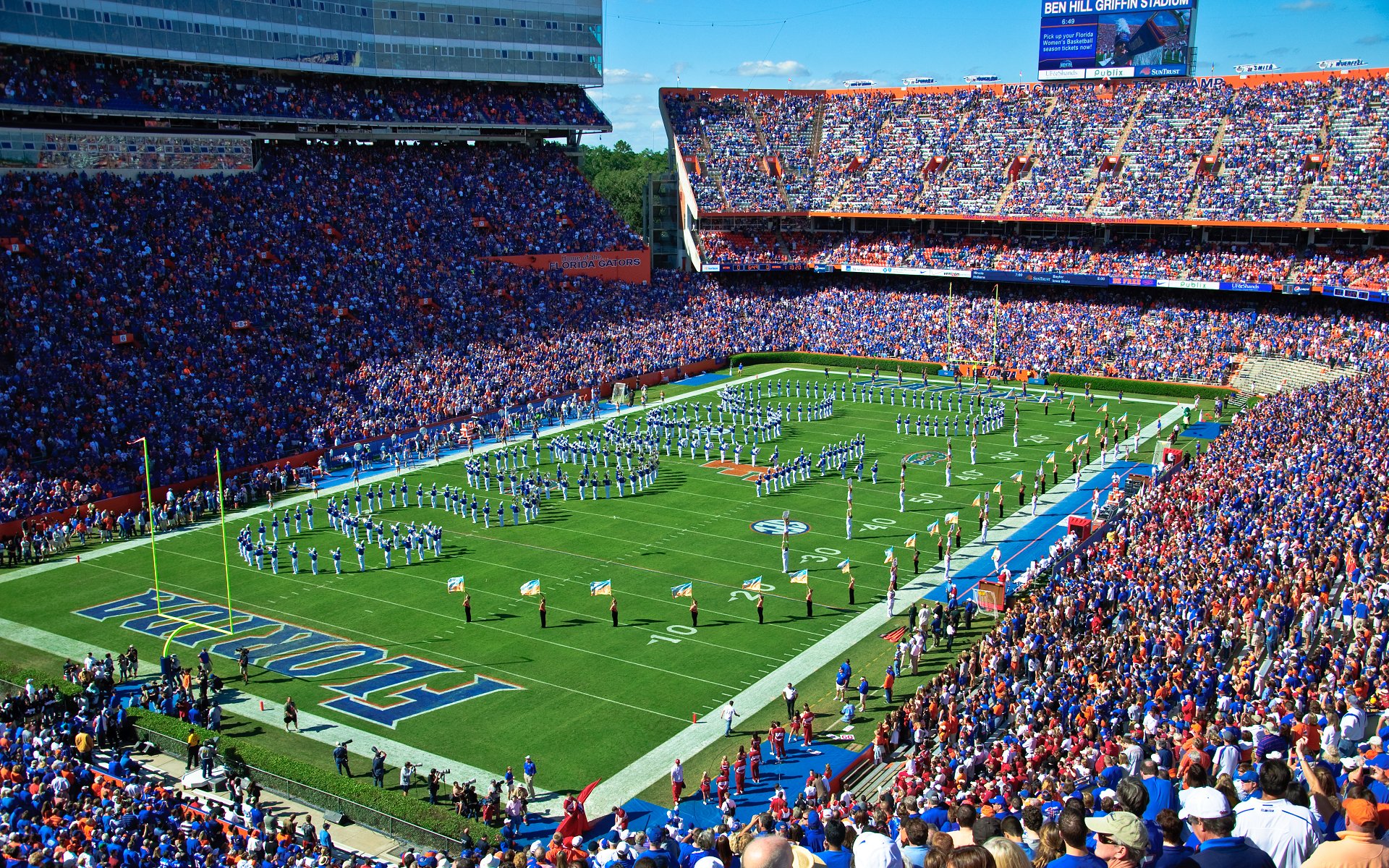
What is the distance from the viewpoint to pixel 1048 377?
1925 inches

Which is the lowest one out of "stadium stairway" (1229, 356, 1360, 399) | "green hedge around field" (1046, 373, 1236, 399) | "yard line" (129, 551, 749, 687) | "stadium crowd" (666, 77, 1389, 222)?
"yard line" (129, 551, 749, 687)

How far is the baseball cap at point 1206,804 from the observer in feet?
20.1

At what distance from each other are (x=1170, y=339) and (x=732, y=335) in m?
19.2

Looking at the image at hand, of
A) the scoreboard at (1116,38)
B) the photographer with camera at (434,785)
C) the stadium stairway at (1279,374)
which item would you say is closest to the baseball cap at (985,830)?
the photographer with camera at (434,785)

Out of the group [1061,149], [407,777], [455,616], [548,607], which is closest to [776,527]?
[548,607]

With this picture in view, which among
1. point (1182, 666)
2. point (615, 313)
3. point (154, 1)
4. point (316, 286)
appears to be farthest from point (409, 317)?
point (1182, 666)

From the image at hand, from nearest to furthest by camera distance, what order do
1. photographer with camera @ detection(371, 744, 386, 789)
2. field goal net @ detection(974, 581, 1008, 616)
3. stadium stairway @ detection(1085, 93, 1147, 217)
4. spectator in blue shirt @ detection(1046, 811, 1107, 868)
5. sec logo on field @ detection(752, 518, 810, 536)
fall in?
spectator in blue shirt @ detection(1046, 811, 1107, 868)
photographer with camera @ detection(371, 744, 386, 789)
field goal net @ detection(974, 581, 1008, 616)
sec logo on field @ detection(752, 518, 810, 536)
stadium stairway @ detection(1085, 93, 1147, 217)

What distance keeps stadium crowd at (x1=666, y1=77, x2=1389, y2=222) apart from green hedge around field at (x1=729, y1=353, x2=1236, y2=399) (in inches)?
365

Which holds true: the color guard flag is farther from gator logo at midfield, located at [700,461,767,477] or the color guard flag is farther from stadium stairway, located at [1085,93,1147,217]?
stadium stairway, located at [1085,93,1147,217]

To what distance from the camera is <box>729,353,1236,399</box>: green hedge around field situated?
150 ft

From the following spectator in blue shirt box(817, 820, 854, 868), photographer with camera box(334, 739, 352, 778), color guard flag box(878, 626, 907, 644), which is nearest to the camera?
spectator in blue shirt box(817, 820, 854, 868)

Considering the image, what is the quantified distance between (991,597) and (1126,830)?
18300mm

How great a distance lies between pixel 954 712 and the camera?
17.7m

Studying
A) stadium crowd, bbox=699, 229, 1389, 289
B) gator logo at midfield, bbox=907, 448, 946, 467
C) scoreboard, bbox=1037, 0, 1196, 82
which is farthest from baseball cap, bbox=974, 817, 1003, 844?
scoreboard, bbox=1037, 0, 1196, 82
